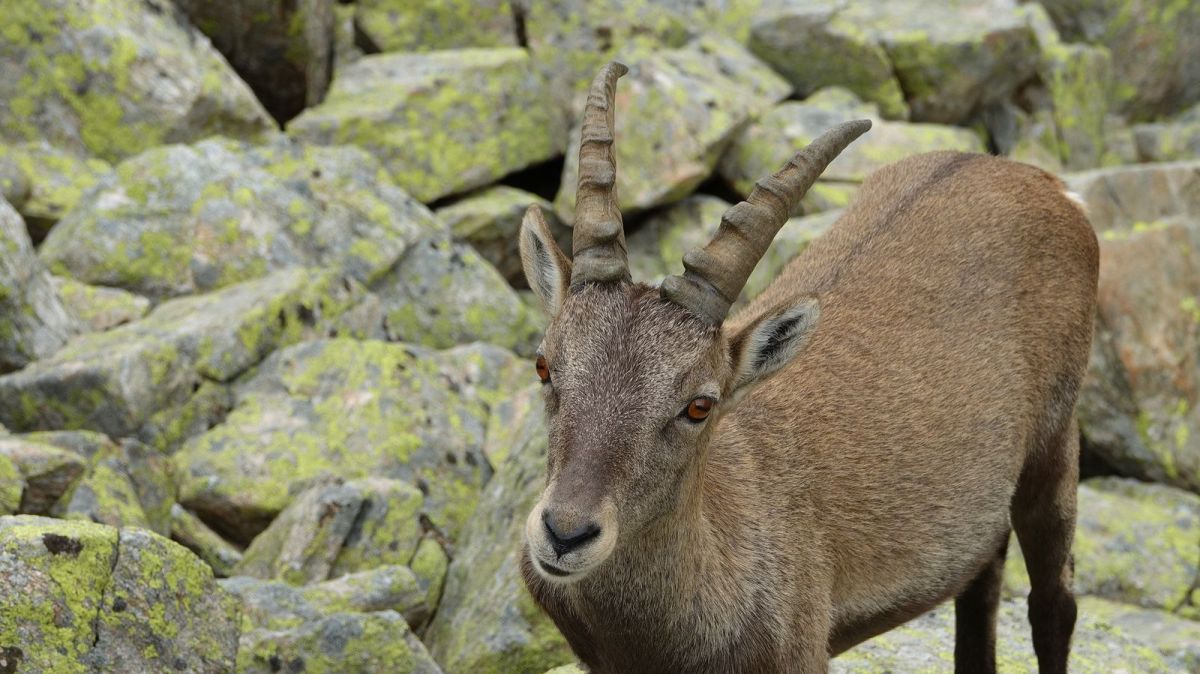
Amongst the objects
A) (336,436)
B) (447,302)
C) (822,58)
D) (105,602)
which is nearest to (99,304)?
(336,436)

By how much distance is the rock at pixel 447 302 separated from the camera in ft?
51.4

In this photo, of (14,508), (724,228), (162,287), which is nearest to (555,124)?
(162,287)

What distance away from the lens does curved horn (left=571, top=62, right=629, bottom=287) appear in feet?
20.4

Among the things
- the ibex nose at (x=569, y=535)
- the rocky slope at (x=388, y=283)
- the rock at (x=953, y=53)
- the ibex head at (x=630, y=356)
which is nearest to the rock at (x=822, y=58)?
the rocky slope at (x=388, y=283)

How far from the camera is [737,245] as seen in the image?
246 inches

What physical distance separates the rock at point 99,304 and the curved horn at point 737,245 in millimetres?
8869

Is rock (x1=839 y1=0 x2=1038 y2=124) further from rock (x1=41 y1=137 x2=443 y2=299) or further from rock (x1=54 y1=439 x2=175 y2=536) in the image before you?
rock (x1=54 y1=439 x2=175 y2=536)

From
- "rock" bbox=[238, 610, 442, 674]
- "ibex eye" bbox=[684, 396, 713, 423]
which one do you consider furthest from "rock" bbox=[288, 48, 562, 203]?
"ibex eye" bbox=[684, 396, 713, 423]

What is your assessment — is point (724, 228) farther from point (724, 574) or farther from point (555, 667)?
point (555, 667)

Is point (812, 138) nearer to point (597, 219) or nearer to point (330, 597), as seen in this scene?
point (330, 597)

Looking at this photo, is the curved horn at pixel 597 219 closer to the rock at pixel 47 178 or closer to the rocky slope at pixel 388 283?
the rocky slope at pixel 388 283

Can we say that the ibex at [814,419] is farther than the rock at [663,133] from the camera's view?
No

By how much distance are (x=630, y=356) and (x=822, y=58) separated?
17555 millimetres

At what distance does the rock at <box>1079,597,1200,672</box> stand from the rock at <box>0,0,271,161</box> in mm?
11985
